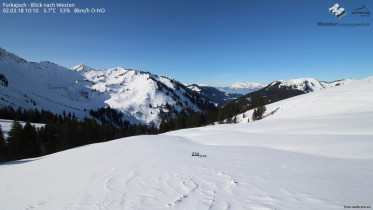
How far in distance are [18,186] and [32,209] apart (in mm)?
4328

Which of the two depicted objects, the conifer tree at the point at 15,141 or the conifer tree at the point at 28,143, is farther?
the conifer tree at the point at 28,143

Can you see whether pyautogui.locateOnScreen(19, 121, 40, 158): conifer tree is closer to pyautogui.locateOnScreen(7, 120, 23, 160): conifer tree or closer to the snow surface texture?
pyautogui.locateOnScreen(7, 120, 23, 160): conifer tree

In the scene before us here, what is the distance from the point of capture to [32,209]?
543 centimetres

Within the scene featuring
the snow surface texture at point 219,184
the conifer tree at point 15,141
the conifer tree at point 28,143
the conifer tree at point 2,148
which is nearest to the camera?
the snow surface texture at point 219,184

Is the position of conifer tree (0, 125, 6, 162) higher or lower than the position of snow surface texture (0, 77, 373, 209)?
lower

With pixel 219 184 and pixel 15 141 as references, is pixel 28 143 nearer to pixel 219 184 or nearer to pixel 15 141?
pixel 15 141

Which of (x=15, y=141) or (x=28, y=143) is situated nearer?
(x=15, y=141)

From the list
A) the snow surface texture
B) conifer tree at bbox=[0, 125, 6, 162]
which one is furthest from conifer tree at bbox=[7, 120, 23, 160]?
the snow surface texture

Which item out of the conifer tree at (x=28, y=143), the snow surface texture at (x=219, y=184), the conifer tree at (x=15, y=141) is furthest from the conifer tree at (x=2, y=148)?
the snow surface texture at (x=219, y=184)

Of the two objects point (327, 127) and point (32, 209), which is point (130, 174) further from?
point (327, 127)

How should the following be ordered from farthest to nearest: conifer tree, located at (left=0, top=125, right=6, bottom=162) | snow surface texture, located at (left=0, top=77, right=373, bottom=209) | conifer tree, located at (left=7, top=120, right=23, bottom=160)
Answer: conifer tree, located at (left=7, top=120, right=23, bottom=160) → conifer tree, located at (left=0, top=125, right=6, bottom=162) → snow surface texture, located at (left=0, top=77, right=373, bottom=209)

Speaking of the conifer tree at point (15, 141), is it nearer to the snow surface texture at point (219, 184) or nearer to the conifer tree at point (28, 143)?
the conifer tree at point (28, 143)

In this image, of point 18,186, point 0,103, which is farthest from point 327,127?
point 0,103

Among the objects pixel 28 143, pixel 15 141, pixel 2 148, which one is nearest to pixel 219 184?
pixel 28 143
